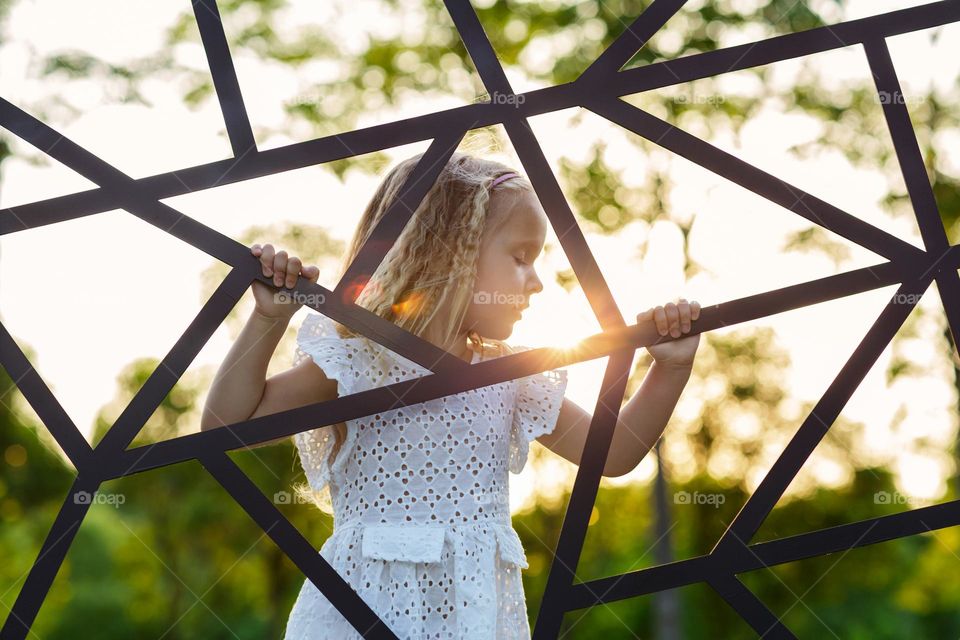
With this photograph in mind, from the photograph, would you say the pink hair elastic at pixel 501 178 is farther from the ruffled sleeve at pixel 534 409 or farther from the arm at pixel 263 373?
the arm at pixel 263 373

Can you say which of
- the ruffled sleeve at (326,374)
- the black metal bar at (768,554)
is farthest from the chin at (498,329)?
the black metal bar at (768,554)

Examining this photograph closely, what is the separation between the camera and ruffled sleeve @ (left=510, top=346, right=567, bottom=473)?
2.00m

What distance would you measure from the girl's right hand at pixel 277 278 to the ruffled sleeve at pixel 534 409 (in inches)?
23.3

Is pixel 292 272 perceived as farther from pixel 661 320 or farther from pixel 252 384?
pixel 661 320

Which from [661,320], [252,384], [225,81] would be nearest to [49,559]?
[252,384]

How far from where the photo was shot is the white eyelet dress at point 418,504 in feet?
5.92

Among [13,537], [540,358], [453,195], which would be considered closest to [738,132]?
[453,195]

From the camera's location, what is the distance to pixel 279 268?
153 centimetres

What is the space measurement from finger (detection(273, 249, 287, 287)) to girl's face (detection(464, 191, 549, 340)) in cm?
52

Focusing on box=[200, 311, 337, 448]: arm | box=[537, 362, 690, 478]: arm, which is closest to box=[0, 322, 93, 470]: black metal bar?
box=[200, 311, 337, 448]: arm

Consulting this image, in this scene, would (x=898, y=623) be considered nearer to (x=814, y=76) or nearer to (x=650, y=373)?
(x=814, y=76)

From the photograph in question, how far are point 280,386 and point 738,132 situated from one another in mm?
5693

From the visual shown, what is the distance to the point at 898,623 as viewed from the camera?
18594 mm

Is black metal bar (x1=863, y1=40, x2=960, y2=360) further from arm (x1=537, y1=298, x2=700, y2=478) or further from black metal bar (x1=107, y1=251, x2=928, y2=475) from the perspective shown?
arm (x1=537, y1=298, x2=700, y2=478)
